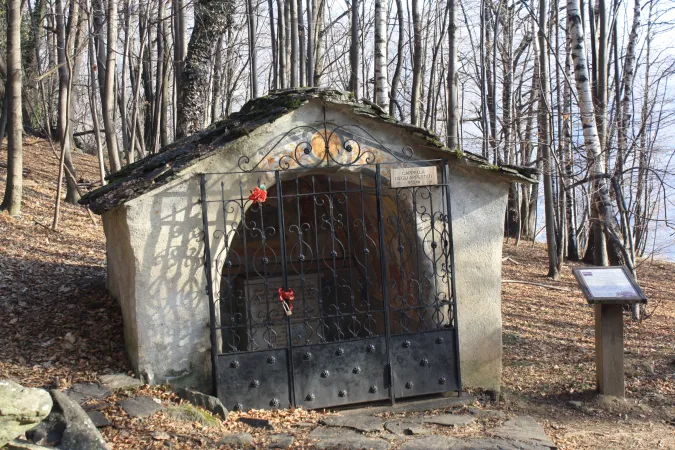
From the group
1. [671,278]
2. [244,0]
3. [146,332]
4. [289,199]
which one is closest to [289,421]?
[146,332]

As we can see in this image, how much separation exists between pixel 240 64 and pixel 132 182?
26.9 meters

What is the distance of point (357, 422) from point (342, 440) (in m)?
0.60

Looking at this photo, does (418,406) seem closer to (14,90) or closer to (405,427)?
(405,427)

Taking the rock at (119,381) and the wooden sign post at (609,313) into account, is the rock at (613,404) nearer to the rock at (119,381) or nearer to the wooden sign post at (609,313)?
the wooden sign post at (609,313)

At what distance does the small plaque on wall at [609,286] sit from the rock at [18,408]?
16.1ft

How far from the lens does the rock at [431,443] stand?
5516 mm

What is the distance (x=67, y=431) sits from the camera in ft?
14.6

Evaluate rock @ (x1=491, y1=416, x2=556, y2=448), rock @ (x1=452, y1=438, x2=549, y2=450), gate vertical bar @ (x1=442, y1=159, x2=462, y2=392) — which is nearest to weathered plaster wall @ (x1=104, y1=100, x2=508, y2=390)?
gate vertical bar @ (x1=442, y1=159, x2=462, y2=392)

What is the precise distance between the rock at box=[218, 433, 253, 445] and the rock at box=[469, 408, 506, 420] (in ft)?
7.72

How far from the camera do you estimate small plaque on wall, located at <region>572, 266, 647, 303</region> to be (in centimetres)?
649

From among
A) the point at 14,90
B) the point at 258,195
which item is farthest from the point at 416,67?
the point at 258,195

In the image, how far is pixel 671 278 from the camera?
55.2 feet

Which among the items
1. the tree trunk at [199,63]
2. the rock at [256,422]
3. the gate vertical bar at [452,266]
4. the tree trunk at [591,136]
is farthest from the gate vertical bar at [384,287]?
the tree trunk at [199,63]

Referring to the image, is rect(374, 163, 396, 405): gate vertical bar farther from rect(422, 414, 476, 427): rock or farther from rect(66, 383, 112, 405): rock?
rect(66, 383, 112, 405): rock
